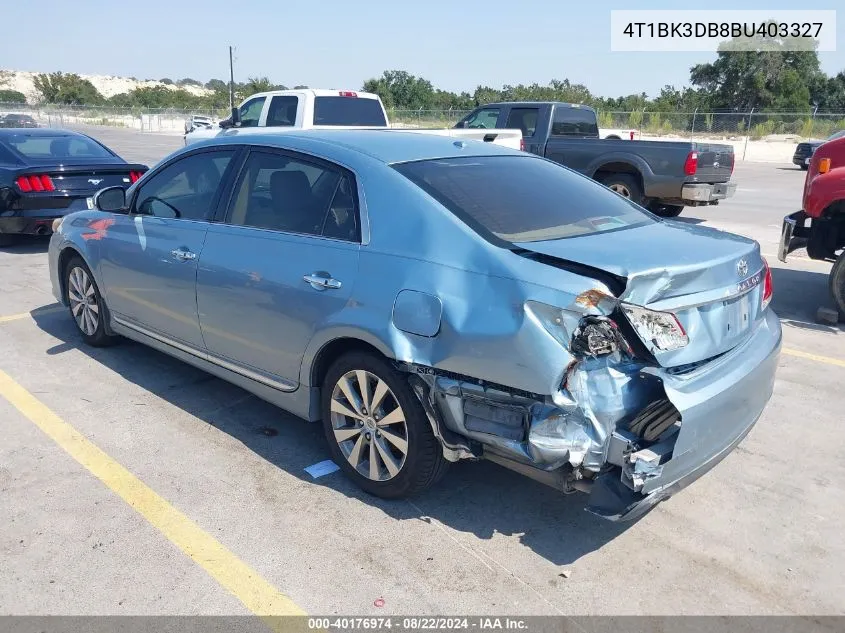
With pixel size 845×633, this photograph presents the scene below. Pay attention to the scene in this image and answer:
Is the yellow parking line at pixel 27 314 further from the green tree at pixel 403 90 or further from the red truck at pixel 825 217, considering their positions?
the green tree at pixel 403 90

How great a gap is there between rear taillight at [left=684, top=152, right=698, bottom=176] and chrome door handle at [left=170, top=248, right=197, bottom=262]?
8659 mm

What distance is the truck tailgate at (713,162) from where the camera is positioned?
10828 mm

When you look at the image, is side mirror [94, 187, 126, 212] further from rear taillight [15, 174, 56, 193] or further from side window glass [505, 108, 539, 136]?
side window glass [505, 108, 539, 136]

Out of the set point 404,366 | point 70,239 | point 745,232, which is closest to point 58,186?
point 70,239


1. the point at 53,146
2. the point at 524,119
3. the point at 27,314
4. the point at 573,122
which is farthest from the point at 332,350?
the point at 573,122

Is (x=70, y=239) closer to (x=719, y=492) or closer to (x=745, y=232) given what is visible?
(x=719, y=492)

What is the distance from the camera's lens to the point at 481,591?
2.86 m

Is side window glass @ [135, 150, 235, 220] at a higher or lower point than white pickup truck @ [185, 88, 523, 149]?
lower

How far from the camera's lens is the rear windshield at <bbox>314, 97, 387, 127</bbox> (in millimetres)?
11414

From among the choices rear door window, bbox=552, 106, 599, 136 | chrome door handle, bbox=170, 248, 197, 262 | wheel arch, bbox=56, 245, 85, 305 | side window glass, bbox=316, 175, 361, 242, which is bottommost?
wheel arch, bbox=56, 245, 85, 305

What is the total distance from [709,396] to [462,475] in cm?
142

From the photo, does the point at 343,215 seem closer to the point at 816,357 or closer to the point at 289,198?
the point at 289,198

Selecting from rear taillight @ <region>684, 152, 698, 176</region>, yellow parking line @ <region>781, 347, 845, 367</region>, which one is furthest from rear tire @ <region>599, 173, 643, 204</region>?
yellow parking line @ <region>781, 347, 845, 367</region>

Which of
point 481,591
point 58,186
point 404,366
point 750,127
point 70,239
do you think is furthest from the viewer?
point 750,127
